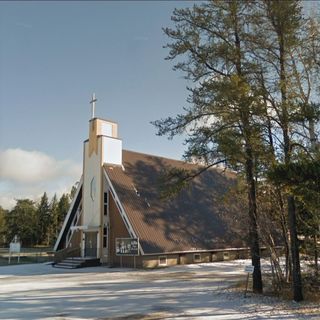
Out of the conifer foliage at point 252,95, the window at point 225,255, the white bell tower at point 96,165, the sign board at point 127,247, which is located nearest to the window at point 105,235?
the white bell tower at point 96,165

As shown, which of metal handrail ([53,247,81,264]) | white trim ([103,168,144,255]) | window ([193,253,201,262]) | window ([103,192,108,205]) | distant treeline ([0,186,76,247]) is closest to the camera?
white trim ([103,168,144,255])

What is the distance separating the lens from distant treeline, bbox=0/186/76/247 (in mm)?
65812

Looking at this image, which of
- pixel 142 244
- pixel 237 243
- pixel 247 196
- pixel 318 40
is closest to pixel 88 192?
pixel 142 244

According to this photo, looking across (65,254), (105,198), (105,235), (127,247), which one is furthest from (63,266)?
(105,198)

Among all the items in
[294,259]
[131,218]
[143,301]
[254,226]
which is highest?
[131,218]

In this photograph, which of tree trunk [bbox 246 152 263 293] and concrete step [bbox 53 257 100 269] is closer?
tree trunk [bbox 246 152 263 293]

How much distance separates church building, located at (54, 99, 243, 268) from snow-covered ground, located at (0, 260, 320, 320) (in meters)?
7.76

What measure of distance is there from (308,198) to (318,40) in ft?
20.7

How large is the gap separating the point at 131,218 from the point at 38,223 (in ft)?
146

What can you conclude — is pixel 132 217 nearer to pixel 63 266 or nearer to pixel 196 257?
pixel 196 257

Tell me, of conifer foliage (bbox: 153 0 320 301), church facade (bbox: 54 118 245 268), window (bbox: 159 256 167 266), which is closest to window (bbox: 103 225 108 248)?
church facade (bbox: 54 118 245 268)

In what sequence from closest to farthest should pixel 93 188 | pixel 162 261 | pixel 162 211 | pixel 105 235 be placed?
pixel 162 261 < pixel 105 235 < pixel 162 211 < pixel 93 188

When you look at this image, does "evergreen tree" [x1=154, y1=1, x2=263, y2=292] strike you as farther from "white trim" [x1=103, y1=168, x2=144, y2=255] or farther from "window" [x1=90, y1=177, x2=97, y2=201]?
"window" [x1=90, y1=177, x2=97, y2=201]

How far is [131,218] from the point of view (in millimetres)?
26125
